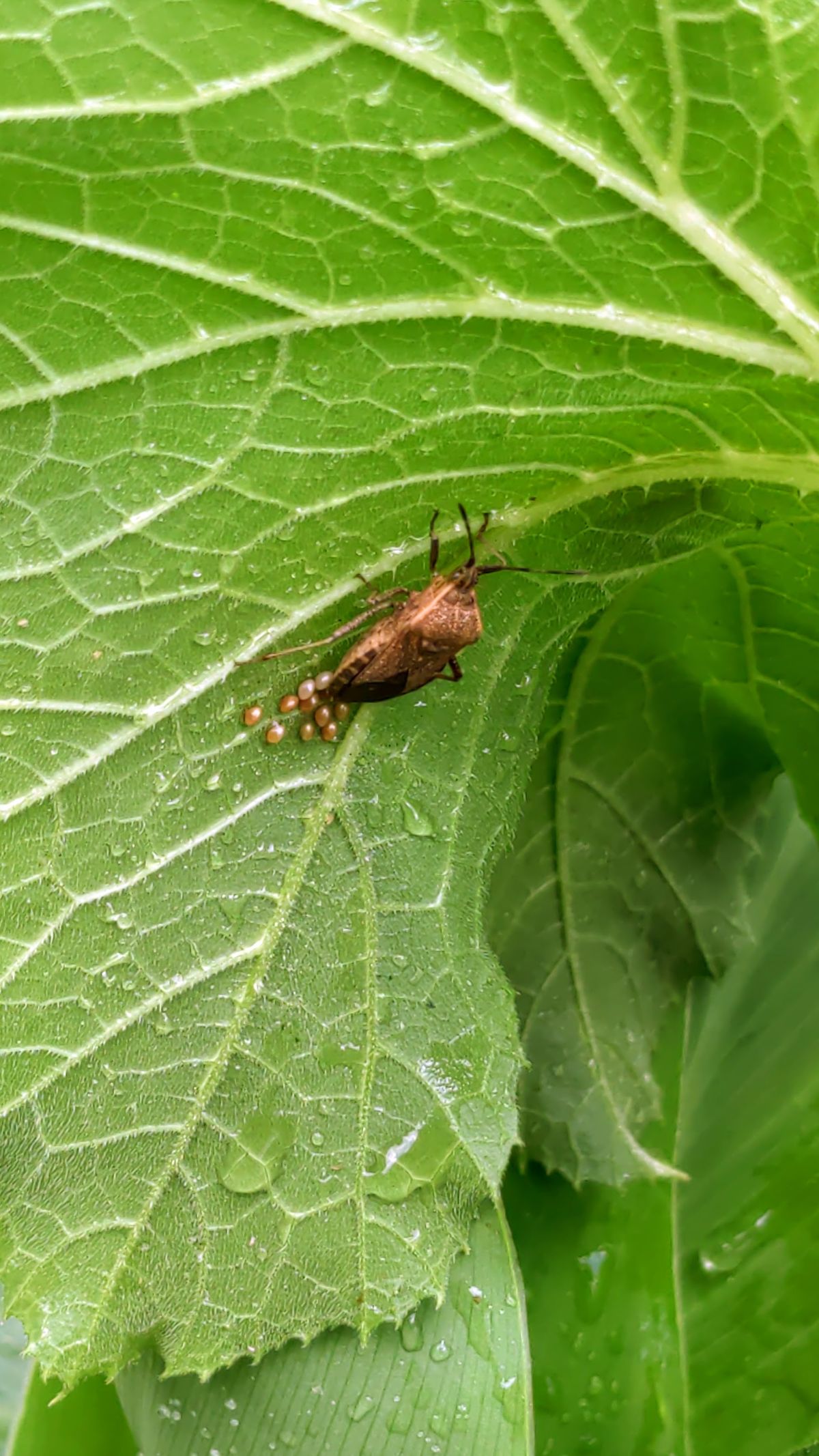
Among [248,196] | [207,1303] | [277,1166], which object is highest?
[248,196]

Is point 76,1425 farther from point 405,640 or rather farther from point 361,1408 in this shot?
point 405,640

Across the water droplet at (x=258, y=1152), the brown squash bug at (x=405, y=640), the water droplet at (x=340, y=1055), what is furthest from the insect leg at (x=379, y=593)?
the water droplet at (x=258, y=1152)

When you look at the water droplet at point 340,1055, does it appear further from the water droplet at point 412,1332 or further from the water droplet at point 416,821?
the water droplet at point 412,1332

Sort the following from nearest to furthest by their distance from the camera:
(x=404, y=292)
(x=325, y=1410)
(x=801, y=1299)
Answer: (x=404, y=292), (x=325, y=1410), (x=801, y=1299)

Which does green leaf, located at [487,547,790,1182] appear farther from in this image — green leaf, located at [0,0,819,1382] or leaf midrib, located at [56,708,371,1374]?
leaf midrib, located at [56,708,371,1374]

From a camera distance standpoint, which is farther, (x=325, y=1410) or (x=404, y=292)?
(x=325, y=1410)

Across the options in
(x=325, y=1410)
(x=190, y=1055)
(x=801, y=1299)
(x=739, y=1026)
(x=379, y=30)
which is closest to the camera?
(x=379, y=30)

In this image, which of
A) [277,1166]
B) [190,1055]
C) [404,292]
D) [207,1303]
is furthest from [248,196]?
[207,1303]

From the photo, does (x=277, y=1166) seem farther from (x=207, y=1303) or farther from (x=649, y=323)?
(x=649, y=323)
